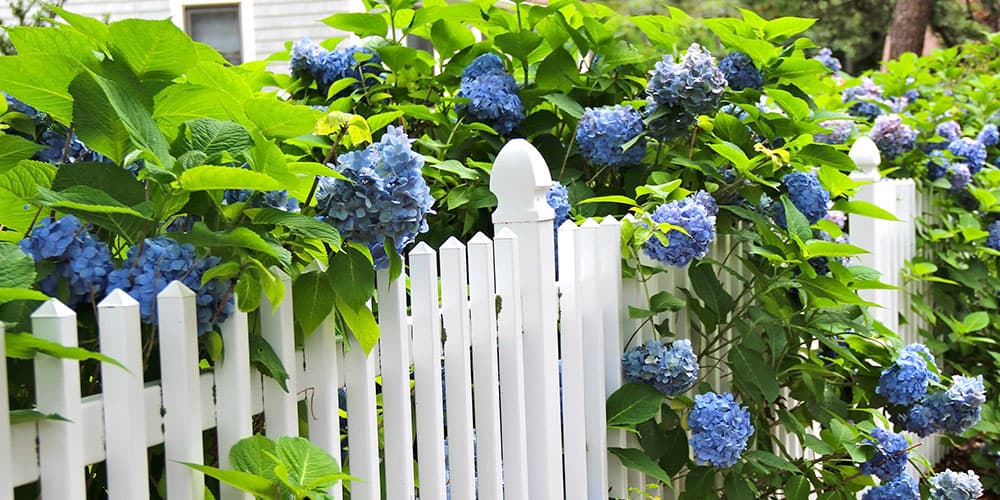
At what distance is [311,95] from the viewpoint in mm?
3287

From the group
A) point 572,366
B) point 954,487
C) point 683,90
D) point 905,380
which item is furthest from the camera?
point 954,487

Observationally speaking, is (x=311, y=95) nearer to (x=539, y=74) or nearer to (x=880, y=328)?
(x=539, y=74)

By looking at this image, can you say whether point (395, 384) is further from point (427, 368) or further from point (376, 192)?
point (376, 192)

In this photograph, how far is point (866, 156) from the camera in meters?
4.29

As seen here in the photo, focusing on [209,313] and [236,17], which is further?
[236,17]

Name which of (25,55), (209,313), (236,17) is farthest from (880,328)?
(236,17)

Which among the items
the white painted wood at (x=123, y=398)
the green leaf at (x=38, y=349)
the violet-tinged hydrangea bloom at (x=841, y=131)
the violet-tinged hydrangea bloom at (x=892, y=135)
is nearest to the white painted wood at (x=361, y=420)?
the white painted wood at (x=123, y=398)

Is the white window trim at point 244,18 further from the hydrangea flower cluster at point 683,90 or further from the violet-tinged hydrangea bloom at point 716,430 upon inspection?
the violet-tinged hydrangea bloom at point 716,430

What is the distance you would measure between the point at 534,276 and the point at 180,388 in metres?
0.99

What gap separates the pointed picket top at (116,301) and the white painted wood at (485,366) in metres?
0.80

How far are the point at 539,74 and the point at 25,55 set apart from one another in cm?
170

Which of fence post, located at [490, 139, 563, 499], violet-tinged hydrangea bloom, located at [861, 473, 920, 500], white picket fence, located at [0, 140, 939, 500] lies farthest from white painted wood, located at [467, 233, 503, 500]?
violet-tinged hydrangea bloom, located at [861, 473, 920, 500]

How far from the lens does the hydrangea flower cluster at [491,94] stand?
2.91 m

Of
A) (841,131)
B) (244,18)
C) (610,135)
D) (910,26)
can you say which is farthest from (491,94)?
(910,26)
